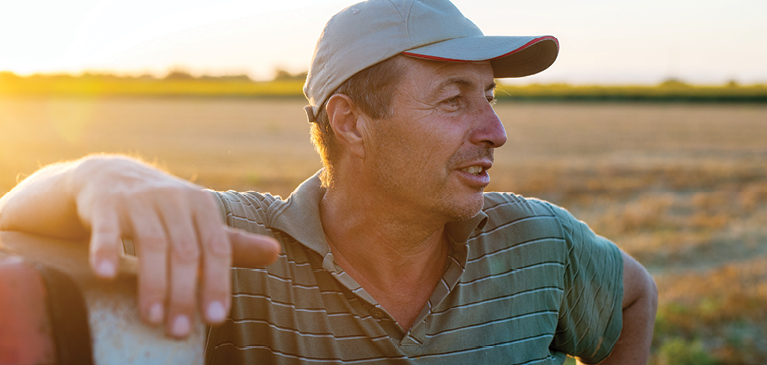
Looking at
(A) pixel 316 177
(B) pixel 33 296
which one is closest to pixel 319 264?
(A) pixel 316 177

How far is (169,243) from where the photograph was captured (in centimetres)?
93

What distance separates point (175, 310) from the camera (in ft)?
2.97

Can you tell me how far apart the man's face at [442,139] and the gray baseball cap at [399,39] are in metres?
0.08

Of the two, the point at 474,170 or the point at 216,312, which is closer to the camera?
the point at 216,312

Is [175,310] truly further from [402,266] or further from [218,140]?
[218,140]

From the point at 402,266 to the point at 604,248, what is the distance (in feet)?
2.74

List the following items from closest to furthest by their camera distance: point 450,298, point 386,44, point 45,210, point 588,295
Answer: point 45,210, point 450,298, point 386,44, point 588,295

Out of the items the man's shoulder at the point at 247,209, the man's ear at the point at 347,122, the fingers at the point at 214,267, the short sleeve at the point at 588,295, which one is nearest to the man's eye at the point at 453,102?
the man's ear at the point at 347,122

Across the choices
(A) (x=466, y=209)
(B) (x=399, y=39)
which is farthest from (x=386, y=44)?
(A) (x=466, y=209)

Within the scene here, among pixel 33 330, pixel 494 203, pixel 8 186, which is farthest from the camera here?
pixel 8 186

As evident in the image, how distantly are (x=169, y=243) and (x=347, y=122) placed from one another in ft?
5.20

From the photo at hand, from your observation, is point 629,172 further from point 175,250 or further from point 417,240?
point 175,250

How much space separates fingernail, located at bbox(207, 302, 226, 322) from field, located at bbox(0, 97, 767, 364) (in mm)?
1404

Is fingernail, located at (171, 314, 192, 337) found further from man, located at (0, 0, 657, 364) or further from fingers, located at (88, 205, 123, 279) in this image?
man, located at (0, 0, 657, 364)
